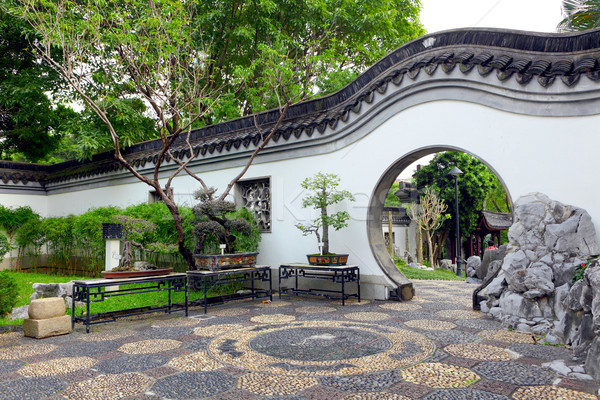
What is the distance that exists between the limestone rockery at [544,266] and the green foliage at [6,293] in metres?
6.16

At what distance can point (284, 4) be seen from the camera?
12758 millimetres

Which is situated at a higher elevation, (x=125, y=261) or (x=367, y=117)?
(x=367, y=117)

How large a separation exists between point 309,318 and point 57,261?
29.9 feet

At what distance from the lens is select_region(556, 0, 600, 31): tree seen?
7959mm

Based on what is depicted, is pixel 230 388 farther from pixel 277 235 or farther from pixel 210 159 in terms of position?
pixel 210 159

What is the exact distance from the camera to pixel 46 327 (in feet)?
16.0

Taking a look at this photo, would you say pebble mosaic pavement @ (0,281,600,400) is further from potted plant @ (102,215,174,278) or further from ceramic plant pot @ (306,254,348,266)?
ceramic plant pot @ (306,254,348,266)

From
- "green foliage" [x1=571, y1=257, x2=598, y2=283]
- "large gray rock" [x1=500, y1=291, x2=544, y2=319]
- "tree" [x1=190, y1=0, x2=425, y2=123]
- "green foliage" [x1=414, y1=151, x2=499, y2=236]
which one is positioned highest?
"tree" [x1=190, y1=0, x2=425, y2=123]

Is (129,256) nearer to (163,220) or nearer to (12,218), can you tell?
(163,220)

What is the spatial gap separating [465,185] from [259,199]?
11967 mm

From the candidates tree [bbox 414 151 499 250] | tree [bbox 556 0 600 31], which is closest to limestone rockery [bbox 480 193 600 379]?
tree [bbox 556 0 600 31]

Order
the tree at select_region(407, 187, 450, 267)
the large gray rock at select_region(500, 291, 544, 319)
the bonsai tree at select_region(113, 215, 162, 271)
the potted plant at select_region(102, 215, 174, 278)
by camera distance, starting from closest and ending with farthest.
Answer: the large gray rock at select_region(500, 291, 544, 319), the potted plant at select_region(102, 215, 174, 278), the bonsai tree at select_region(113, 215, 162, 271), the tree at select_region(407, 187, 450, 267)

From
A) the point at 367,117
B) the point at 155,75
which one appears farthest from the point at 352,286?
the point at 155,75

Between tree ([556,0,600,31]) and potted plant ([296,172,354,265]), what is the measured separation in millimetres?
5603
